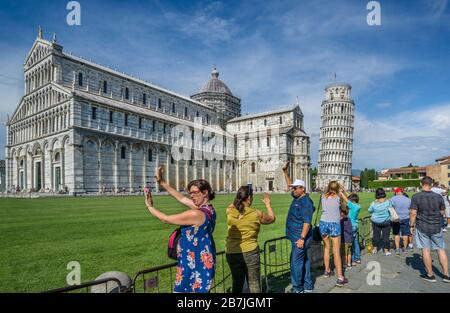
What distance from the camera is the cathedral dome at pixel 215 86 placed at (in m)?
74.1

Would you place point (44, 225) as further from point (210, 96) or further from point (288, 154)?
point (210, 96)

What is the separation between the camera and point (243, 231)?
4820 millimetres

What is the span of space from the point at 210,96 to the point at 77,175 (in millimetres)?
40944

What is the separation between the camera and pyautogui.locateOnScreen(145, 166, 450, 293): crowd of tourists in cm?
375

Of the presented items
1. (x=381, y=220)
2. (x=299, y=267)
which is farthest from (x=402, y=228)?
(x=299, y=267)

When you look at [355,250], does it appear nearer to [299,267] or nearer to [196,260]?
[299,267]

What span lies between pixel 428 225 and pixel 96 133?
1588 inches

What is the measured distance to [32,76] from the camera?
46094mm

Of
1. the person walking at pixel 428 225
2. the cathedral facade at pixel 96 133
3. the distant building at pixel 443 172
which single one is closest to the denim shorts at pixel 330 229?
the person walking at pixel 428 225

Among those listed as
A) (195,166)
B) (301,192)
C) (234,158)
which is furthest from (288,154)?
(301,192)

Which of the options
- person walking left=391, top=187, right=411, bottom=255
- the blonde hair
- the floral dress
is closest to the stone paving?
person walking left=391, top=187, right=411, bottom=255

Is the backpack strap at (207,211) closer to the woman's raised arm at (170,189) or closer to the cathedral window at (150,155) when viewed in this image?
the woman's raised arm at (170,189)

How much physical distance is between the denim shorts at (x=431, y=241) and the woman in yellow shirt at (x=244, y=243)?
4208mm

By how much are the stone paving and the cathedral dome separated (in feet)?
224
